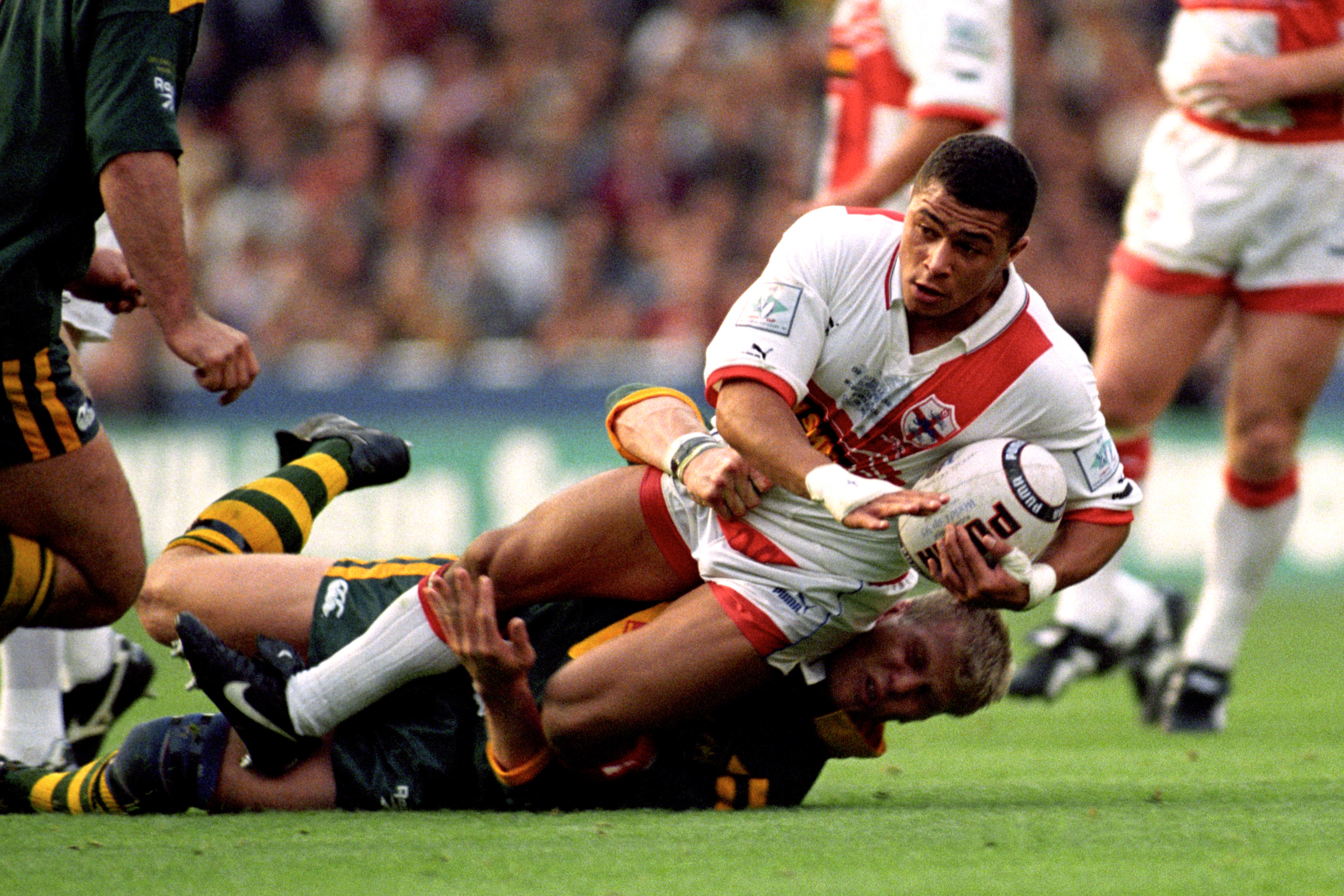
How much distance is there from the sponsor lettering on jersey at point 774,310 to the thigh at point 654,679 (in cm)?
57

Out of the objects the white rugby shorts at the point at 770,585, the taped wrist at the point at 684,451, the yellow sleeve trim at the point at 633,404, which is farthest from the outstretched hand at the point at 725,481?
the yellow sleeve trim at the point at 633,404

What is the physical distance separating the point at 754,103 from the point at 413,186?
2258 mm

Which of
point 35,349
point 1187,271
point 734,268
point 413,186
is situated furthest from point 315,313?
point 35,349

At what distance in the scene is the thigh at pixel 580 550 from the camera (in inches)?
156

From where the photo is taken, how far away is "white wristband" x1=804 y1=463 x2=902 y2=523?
3.35m

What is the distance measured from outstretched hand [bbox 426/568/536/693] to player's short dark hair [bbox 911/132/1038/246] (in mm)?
1219

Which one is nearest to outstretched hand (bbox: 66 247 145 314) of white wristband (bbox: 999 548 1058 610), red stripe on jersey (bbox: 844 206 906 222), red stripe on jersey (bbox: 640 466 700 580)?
red stripe on jersey (bbox: 640 466 700 580)

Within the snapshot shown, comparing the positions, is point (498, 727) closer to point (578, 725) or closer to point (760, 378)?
point (578, 725)

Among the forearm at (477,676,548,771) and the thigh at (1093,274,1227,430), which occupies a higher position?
the thigh at (1093,274,1227,430)

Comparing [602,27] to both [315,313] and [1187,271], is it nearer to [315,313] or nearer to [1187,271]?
[315,313]

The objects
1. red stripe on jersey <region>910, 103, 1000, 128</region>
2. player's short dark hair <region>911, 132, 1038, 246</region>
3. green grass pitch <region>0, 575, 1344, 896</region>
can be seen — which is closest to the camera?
green grass pitch <region>0, 575, 1344, 896</region>

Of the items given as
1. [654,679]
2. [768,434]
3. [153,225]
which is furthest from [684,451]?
[153,225]

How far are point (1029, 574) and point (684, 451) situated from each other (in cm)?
73

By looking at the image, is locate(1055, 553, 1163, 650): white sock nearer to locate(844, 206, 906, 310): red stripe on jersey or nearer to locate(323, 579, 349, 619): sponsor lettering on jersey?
locate(844, 206, 906, 310): red stripe on jersey
